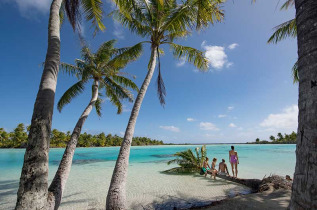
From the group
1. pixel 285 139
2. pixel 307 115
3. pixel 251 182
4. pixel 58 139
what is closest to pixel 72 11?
pixel 307 115

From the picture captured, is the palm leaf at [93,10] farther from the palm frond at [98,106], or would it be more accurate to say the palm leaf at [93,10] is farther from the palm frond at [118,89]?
the palm frond at [98,106]

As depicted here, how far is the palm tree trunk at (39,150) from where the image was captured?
8.05ft

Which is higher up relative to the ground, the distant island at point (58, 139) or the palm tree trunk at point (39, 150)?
the palm tree trunk at point (39, 150)

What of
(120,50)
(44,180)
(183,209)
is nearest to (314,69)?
(44,180)

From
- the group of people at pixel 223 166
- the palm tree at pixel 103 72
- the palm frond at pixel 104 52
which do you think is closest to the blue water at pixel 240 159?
the group of people at pixel 223 166

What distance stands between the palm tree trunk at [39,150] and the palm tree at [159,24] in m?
1.89

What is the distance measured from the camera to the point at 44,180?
8.58 ft

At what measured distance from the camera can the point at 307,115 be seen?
1.20 meters

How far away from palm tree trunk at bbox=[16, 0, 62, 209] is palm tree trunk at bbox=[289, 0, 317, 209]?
330cm

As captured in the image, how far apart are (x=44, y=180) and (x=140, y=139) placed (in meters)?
87.5

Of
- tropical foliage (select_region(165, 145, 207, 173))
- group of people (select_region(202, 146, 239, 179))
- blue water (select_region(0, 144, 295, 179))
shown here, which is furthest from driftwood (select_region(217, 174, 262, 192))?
blue water (select_region(0, 144, 295, 179))

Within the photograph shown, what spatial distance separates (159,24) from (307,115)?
648 centimetres

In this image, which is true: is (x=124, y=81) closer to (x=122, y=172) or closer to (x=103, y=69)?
(x=103, y=69)

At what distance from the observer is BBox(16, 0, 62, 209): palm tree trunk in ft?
8.05
